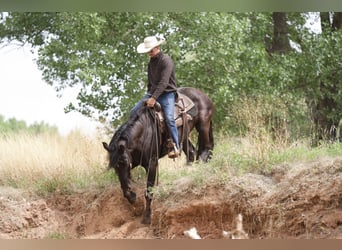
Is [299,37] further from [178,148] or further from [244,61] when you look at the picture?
[178,148]

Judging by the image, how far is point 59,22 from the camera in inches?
359

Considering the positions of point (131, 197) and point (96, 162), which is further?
point (96, 162)

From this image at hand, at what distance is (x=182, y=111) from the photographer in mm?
7059

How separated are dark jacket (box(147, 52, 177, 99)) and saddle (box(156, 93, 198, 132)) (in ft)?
0.58

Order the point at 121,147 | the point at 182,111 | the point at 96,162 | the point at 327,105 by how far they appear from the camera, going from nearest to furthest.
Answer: the point at 121,147 < the point at 182,111 < the point at 96,162 < the point at 327,105

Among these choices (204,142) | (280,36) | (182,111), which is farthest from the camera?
(280,36)

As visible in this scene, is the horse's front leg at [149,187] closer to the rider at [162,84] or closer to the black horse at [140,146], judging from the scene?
the black horse at [140,146]

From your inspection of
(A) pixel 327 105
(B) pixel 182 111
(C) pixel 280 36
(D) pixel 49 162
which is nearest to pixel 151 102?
(B) pixel 182 111

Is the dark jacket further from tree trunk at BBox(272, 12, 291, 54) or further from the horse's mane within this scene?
tree trunk at BBox(272, 12, 291, 54)

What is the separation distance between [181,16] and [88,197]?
9.72 feet

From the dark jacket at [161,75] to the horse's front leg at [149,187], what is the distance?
605 millimetres

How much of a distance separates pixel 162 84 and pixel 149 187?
3.01 feet

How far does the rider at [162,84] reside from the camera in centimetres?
678

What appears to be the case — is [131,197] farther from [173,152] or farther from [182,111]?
[182,111]
